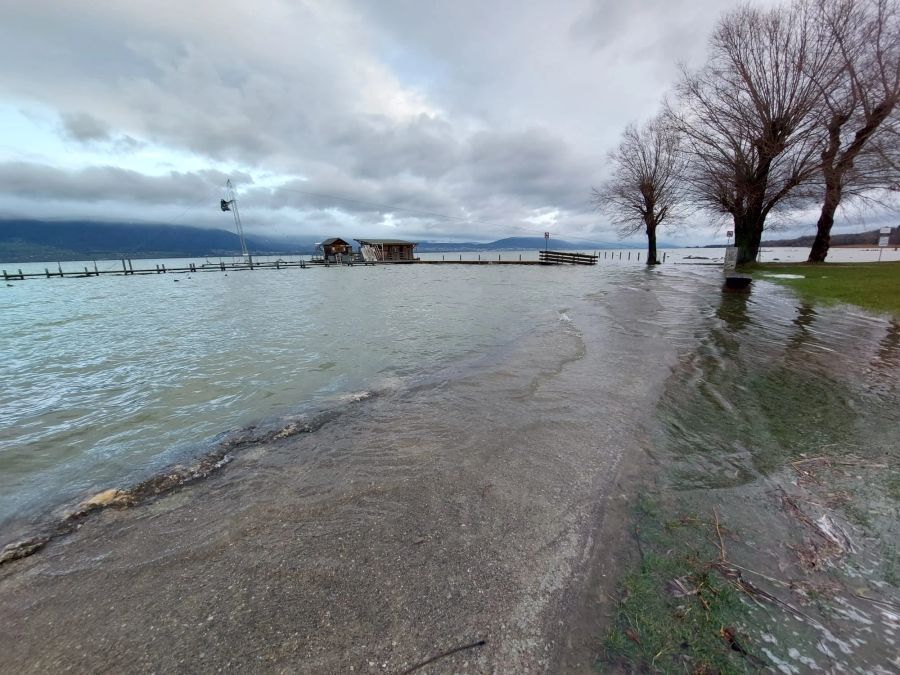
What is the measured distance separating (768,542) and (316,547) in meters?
3.43

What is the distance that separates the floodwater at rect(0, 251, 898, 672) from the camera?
222cm

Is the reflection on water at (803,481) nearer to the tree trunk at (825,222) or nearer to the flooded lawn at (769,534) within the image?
the flooded lawn at (769,534)

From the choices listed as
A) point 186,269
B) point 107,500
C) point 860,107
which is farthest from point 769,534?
point 186,269

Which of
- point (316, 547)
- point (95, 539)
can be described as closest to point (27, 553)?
point (95, 539)

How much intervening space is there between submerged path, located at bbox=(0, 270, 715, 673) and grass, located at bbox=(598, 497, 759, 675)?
0.18m

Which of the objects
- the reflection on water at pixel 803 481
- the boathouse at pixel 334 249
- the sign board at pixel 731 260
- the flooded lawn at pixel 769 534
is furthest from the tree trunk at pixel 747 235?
the boathouse at pixel 334 249

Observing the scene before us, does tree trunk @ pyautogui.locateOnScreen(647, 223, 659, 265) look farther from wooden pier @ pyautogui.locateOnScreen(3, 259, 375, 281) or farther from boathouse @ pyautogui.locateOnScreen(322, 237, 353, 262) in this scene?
boathouse @ pyautogui.locateOnScreen(322, 237, 353, 262)

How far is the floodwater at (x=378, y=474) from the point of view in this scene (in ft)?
7.27

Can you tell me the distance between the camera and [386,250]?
71.8 metres

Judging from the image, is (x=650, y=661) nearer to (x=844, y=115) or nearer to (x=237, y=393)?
(x=237, y=393)

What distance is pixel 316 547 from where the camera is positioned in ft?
9.68

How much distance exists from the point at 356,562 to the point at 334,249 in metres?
76.1

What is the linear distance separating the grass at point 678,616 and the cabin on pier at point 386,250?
7092 cm

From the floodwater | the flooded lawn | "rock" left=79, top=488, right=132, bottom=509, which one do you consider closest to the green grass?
the floodwater
